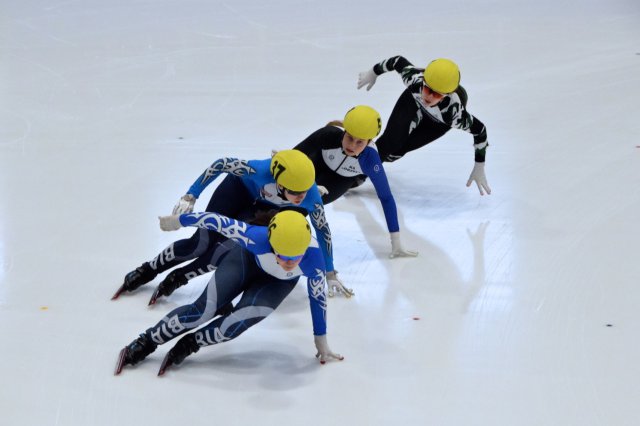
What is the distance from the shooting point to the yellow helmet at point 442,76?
5531 mm

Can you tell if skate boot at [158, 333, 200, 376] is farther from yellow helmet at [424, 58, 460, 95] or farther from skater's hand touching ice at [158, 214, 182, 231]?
yellow helmet at [424, 58, 460, 95]

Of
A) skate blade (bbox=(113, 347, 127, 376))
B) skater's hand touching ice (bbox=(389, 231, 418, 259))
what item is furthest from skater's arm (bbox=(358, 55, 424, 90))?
skate blade (bbox=(113, 347, 127, 376))

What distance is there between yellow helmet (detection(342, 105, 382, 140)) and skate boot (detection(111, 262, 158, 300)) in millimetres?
1305

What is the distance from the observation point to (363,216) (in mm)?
5988

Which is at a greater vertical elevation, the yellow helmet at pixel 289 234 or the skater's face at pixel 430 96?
the skater's face at pixel 430 96

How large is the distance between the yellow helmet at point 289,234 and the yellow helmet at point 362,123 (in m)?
1.17

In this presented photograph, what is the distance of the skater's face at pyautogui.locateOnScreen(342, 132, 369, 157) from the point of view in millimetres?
5086

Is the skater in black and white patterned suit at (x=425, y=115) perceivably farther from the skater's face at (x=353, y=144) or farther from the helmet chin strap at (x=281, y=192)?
the helmet chin strap at (x=281, y=192)

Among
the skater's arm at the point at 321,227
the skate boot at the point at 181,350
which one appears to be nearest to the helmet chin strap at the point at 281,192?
the skater's arm at the point at 321,227

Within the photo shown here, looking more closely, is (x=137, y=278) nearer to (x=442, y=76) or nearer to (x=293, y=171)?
(x=293, y=171)

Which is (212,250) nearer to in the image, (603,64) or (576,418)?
(576,418)

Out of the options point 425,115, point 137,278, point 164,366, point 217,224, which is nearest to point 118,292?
point 137,278

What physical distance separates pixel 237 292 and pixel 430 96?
2105 millimetres

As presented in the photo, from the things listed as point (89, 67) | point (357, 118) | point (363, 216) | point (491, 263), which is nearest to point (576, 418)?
point (491, 263)
